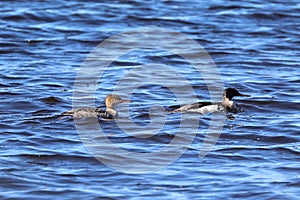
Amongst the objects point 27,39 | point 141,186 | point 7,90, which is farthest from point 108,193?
point 27,39

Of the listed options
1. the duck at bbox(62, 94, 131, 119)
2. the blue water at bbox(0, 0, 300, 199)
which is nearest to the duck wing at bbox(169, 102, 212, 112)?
the blue water at bbox(0, 0, 300, 199)

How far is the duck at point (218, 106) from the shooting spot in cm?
1263

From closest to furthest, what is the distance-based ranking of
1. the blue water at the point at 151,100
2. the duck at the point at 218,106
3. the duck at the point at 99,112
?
the blue water at the point at 151,100
the duck at the point at 99,112
the duck at the point at 218,106

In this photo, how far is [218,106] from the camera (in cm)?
1302

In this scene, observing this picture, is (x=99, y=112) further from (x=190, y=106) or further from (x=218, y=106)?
(x=218, y=106)

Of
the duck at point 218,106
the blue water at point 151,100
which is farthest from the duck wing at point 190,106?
the blue water at point 151,100

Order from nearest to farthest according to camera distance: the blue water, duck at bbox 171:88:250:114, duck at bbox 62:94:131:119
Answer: the blue water < duck at bbox 62:94:131:119 < duck at bbox 171:88:250:114

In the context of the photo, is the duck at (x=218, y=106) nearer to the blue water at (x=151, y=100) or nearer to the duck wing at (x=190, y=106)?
the duck wing at (x=190, y=106)

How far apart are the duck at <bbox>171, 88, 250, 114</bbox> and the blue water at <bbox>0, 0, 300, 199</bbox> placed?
0.21 m

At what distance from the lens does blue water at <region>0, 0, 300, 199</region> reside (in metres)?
9.03

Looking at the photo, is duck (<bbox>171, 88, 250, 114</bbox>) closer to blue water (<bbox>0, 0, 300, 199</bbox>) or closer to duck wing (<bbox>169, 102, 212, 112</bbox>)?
duck wing (<bbox>169, 102, 212, 112</bbox>)

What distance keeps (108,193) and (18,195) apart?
0.95 meters

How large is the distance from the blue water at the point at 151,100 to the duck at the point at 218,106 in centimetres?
21

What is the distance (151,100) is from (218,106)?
1257 mm
